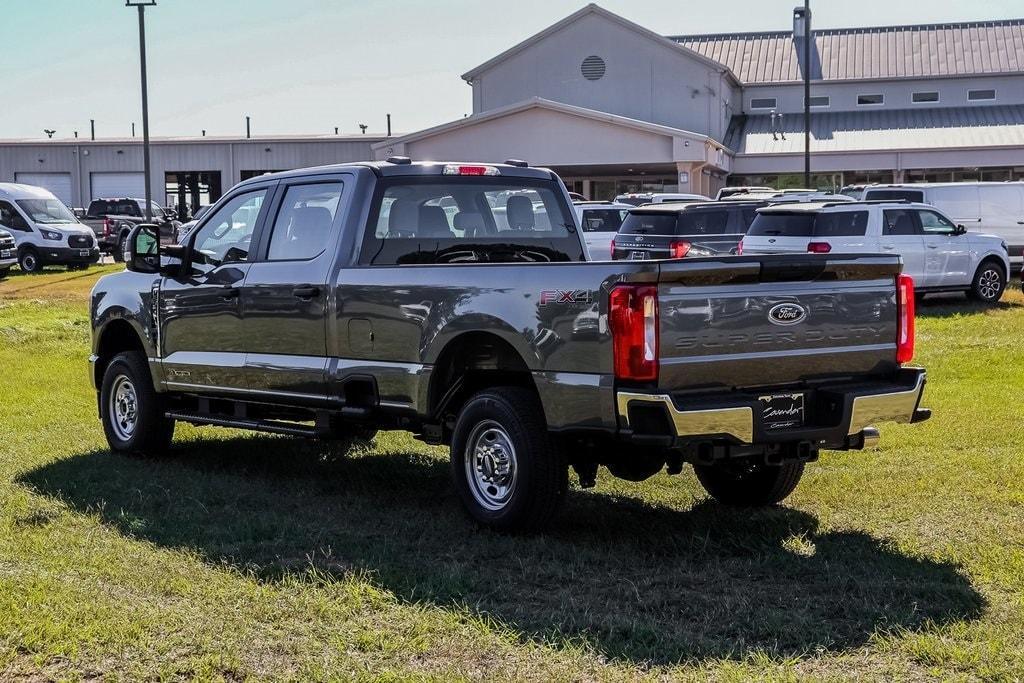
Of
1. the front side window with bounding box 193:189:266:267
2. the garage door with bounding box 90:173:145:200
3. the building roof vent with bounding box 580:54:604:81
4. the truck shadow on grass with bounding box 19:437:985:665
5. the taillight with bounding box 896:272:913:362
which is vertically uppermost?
the building roof vent with bounding box 580:54:604:81

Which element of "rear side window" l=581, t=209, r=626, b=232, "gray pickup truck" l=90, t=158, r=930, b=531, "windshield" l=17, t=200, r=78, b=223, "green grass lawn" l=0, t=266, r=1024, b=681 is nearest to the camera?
"green grass lawn" l=0, t=266, r=1024, b=681

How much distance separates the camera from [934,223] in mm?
22234

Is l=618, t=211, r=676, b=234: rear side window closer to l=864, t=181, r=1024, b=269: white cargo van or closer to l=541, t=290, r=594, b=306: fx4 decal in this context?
l=864, t=181, r=1024, b=269: white cargo van

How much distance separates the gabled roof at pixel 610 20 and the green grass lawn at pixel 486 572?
139 feet

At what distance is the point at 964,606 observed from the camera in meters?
5.77

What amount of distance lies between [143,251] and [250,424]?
5.35 feet

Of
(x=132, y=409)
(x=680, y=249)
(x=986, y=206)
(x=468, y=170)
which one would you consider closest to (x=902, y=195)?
(x=986, y=206)

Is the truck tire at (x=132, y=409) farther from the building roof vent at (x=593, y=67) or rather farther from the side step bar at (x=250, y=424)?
the building roof vent at (x=593, y=67)

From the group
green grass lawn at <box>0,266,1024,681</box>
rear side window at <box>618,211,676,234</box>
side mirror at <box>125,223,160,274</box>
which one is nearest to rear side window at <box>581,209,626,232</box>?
rear side window at <box>618,211,676,234</box>

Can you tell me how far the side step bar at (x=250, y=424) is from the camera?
8477 millimetres

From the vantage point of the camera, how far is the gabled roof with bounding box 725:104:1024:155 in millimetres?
49156

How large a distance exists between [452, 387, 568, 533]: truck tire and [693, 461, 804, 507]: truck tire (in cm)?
113

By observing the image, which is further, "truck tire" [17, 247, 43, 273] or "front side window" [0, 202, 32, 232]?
"front side window" [0, 202, 32, 232]

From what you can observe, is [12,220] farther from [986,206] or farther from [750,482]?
[750,482]
